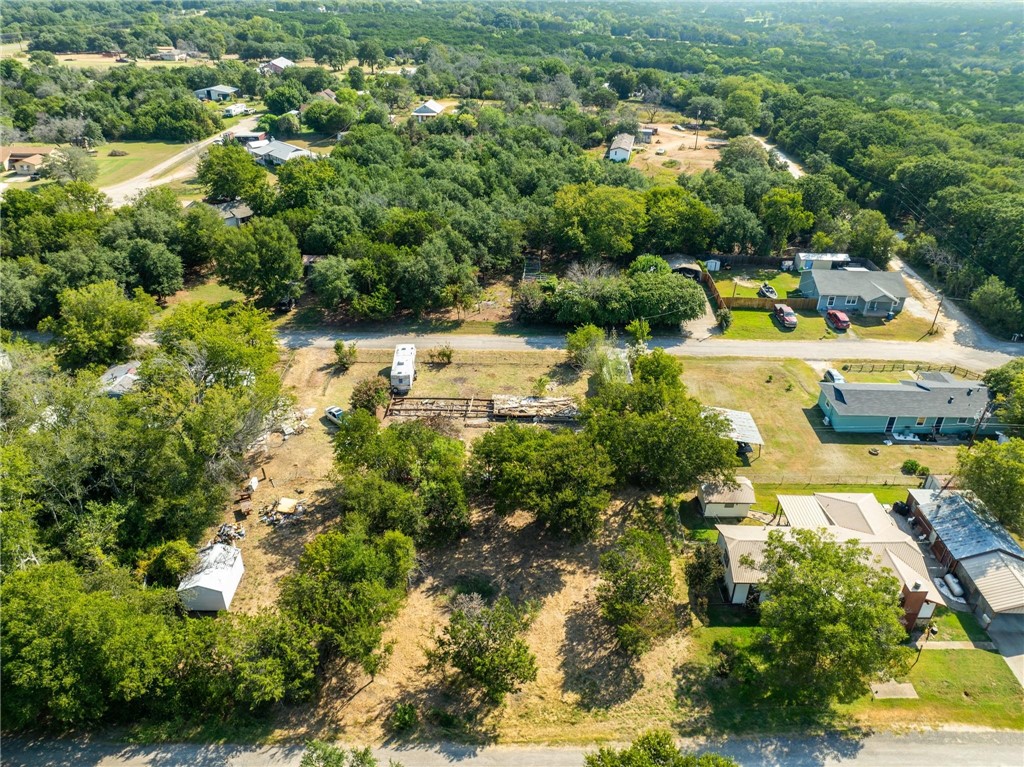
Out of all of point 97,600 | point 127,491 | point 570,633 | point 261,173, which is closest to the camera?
point 97,600

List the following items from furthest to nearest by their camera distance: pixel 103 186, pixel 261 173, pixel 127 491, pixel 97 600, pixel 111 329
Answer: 1. pixel 103 186
2. pixel 261 173
3. pixel 111 329
4. pixel 127 491
5. pixel 97 600

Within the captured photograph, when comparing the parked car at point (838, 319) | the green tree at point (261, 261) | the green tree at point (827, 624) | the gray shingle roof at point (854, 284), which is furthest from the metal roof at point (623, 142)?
the green tree at point (827, 624)

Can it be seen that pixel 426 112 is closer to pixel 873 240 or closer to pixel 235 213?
pixel 235 213

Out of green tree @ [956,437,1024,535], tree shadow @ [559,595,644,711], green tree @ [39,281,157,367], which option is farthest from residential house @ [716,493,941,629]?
green tree @ [39,281,157,367]

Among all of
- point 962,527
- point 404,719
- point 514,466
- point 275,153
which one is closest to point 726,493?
point 962,527

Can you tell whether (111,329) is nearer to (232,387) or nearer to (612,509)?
(232,387)

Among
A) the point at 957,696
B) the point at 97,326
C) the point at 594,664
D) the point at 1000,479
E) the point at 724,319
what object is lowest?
the point at 594,664

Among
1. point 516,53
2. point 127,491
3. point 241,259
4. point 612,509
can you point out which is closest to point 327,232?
point 241,259
